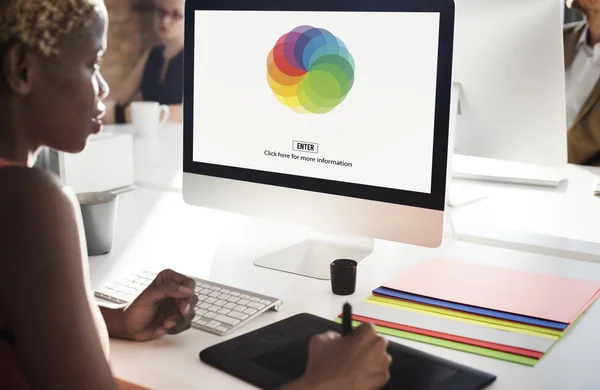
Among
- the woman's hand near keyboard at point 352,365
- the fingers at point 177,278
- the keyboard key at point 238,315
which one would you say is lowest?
the keyboard key at point 238,315

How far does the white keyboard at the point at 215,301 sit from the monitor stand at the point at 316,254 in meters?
0.19

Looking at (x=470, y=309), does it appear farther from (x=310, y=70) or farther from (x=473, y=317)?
(x=310, y=70)

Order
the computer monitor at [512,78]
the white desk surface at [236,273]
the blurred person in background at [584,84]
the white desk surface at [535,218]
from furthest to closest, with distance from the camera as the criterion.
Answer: the blurred person in background at [584,84], the computer monitor at [512,78], the white desk surface at [535,218], the white desk surface at [236,273]

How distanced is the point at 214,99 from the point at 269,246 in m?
0.35

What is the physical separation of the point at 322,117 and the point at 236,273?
1.15 feet

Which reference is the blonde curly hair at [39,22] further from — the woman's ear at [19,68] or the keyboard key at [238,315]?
the keyboard key at [238,315]

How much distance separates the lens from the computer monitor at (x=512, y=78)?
1667 mm

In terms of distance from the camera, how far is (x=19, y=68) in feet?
2.60

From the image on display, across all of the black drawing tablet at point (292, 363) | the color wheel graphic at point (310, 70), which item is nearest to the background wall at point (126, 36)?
the color wheel graphic at point (310, 70)

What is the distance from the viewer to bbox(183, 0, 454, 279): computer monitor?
1.23 metres

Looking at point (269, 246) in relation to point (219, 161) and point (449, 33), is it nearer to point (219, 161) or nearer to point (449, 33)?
point (219, 161)

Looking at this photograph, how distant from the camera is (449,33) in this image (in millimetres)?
1178

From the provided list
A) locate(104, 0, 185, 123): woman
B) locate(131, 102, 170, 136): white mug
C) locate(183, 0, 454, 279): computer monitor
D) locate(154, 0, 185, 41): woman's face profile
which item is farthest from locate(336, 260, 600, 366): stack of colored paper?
locate(154, 0, 185, 41): woman's face profile

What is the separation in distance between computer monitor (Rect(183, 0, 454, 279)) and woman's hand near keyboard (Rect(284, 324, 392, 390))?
15.6 inches
